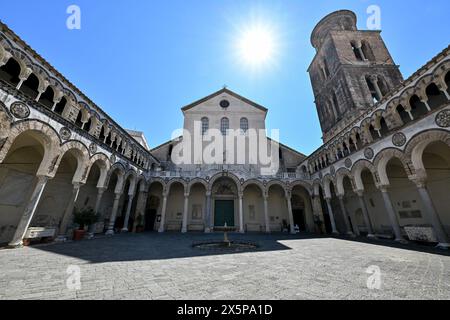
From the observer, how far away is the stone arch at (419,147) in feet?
27.7

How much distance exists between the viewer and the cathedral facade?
340 inches

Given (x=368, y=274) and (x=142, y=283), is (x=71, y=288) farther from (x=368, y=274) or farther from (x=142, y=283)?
(x=368, y=274)

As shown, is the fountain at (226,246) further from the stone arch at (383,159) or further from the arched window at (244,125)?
the arched window at (244,125)

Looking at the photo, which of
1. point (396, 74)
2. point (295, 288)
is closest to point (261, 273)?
point (295, 288)

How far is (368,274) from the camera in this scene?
4273mm

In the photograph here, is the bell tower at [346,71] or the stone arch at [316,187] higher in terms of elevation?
the bell tower at [346,71]

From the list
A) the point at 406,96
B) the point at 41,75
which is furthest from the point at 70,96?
the point at 406,96

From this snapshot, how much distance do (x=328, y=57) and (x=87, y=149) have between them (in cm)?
2767

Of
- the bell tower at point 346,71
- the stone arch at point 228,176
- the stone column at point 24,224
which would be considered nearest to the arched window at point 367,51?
the bell tower at point 346,71

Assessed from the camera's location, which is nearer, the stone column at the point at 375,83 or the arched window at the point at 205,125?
the stone column at the point at 375,83

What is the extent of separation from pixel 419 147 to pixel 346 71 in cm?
1403

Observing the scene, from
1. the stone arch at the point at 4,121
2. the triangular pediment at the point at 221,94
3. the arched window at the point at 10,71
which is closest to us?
the stone arch at the point at 4,121

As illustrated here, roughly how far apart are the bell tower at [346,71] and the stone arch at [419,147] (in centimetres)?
901

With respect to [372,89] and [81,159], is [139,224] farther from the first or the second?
[372,89]
